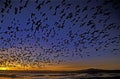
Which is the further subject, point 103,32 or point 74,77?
point 74,77

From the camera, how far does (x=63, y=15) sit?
535 inches

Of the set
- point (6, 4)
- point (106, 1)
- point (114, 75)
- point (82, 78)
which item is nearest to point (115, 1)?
point (106, 1)

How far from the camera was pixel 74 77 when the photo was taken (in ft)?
123

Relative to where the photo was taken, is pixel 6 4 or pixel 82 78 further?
pixel 82 78

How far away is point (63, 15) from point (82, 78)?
24.4 metres

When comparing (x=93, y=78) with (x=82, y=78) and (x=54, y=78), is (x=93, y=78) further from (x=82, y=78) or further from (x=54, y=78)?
(x=54, y=78)

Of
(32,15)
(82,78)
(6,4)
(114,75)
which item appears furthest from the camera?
(114,75)

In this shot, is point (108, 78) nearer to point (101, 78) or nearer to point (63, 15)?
point (101, 78)

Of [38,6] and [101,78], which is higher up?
[38,6]

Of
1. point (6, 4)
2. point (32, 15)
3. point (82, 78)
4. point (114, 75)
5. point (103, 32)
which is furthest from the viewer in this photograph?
point (114, 75)

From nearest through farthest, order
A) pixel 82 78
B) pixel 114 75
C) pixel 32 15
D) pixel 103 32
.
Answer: pixel 32 15 → pixel 103 32 → pixel 82 78 → pixel 114 75

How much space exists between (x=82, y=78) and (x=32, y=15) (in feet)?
78.2

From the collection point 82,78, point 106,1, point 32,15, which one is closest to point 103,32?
point 106,1

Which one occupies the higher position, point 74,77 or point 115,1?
point 115,1
